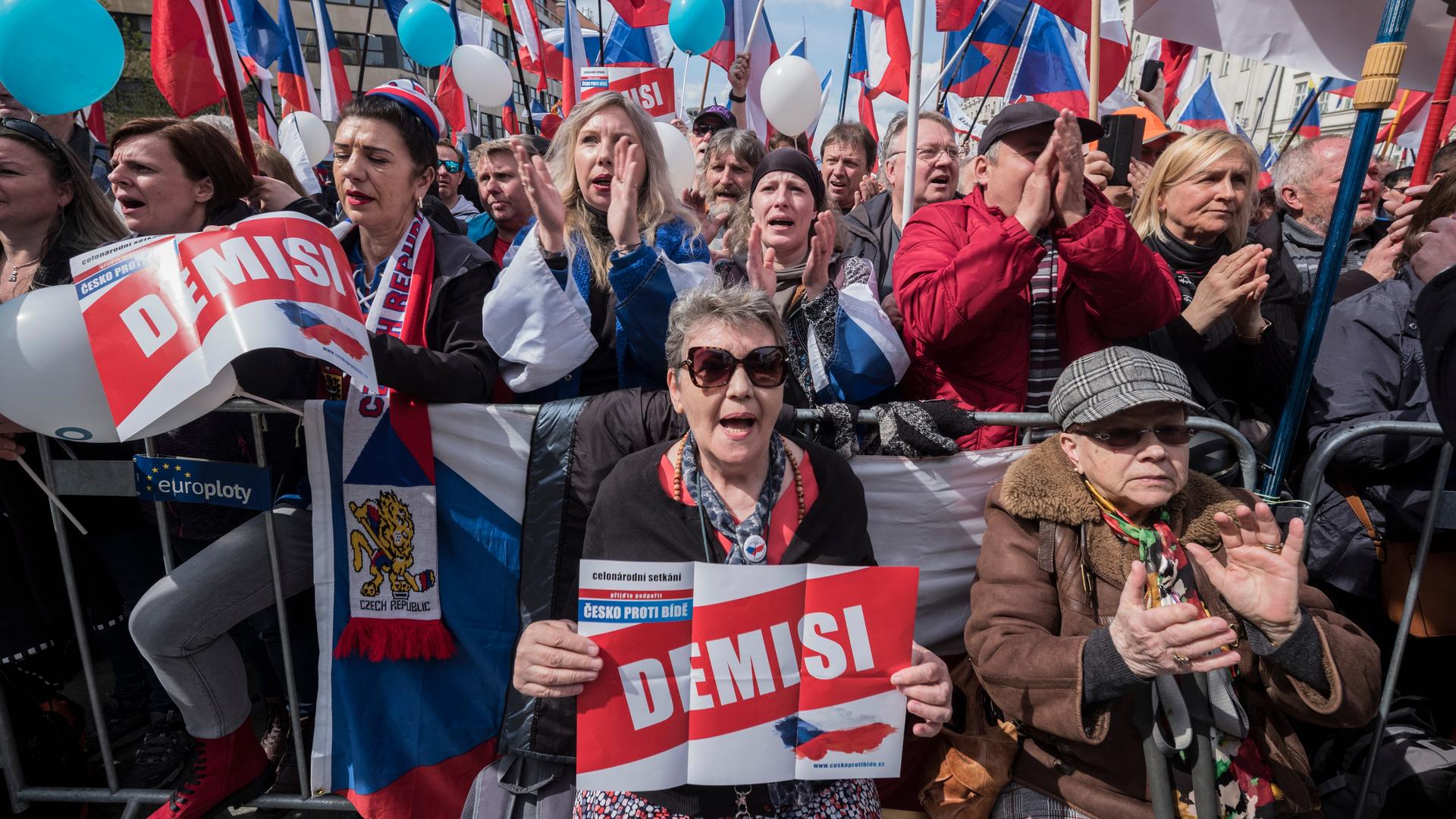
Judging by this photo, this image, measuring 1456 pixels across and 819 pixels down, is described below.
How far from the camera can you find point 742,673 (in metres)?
1.92

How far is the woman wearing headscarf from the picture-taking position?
Answer: 8.02ft

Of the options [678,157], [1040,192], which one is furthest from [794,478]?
[678,157]

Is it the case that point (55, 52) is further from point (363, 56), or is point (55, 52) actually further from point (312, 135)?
point (363, 56)

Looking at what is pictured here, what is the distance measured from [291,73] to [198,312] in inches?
345

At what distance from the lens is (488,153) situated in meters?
4.80

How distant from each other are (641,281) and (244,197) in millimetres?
1802

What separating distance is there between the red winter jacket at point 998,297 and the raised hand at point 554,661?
1359mm

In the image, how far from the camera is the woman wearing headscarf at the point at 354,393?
2445mm

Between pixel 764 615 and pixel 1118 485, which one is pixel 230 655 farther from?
pixel 1118 485

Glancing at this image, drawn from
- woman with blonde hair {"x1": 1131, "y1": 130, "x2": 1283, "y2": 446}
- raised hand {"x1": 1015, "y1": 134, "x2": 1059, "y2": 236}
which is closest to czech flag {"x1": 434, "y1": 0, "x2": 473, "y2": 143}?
woman with blonde hair {"x1": 1131, "y1": 130, "x2": 1283, "y2": 446}

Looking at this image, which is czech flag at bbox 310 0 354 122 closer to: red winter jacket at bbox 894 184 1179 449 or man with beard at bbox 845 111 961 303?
man with beard at bbox 845 111 961 303

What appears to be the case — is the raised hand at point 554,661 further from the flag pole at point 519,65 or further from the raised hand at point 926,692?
the flag pole at point 519,65

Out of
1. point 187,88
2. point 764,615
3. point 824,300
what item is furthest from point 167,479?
point 187,88

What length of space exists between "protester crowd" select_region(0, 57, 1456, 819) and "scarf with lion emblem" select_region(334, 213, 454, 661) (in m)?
0.19
